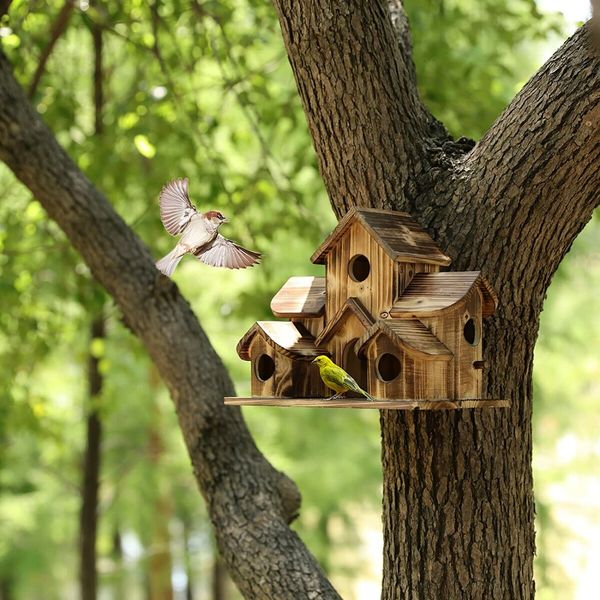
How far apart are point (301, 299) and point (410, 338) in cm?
52

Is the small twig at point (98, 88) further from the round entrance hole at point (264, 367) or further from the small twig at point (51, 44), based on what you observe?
the round entrance hole at point (264, 367)

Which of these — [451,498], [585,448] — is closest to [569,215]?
[451,498]

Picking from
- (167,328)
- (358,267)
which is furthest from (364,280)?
(167,328)

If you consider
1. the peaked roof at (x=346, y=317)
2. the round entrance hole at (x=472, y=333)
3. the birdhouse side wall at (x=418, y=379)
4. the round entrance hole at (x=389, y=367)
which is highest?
the peaked roof at (x=346, y=317)

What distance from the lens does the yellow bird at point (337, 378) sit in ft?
7.08

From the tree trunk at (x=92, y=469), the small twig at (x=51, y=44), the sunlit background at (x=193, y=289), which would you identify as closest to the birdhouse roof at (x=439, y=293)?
the sunlit background at (x=193, y=289)

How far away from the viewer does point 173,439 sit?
838 cm

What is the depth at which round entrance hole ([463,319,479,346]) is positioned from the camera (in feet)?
7.47

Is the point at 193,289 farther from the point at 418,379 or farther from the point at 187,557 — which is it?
the point at 418,379

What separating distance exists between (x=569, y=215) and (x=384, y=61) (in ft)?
2.26

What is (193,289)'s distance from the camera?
300 inches

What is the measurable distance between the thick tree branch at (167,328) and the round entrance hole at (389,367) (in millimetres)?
948

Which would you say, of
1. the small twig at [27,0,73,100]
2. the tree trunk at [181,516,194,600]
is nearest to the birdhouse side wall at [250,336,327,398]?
the small twig at [27,0,73,100]

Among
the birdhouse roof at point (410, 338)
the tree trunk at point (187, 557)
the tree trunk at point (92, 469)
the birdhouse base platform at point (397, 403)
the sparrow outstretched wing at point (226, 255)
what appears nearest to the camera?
the birdhouse base platform at point (397, 403)
